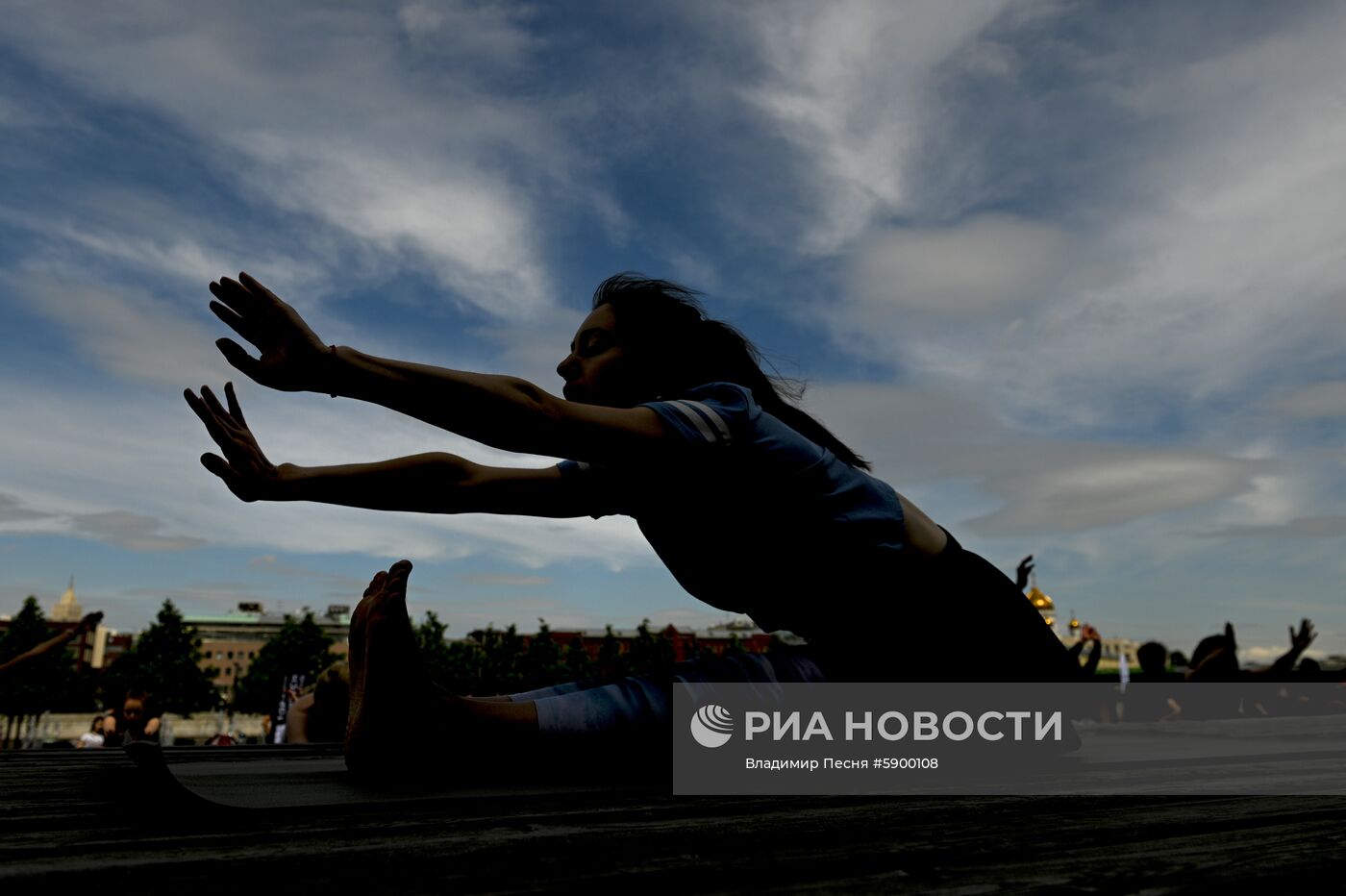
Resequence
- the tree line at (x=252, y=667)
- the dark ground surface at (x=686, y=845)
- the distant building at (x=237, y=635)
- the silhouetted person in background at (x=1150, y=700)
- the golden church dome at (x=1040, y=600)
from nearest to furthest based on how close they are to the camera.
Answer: the dark ground surface at (x=686, y=845) → the silhouetted person in background at (x=1150, y=700) → the golden church dome at (x=1040, y=600) → the tree line at (x=252, y=667) → the distant building at (x=237, y=635)

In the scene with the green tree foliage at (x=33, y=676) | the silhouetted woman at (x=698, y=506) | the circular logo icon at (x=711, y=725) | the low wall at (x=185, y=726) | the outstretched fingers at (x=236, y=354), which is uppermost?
the outstretched fingers at (x=236, y=354)

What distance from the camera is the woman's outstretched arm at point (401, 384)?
1.44 metres

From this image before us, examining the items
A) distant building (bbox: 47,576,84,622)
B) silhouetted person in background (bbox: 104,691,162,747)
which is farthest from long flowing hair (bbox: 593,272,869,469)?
distant building (bbox: 47,576,84,622)

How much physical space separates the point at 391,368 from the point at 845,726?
1.32 meters

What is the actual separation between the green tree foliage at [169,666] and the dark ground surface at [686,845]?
168 ft

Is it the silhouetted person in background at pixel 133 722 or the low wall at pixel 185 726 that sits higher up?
the silhouetted person in background at pixel 133 722

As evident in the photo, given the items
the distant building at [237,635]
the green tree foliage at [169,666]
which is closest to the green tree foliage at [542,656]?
the green tree foliage at [169,666]

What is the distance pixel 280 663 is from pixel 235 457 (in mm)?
54151

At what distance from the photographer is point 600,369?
2.20m

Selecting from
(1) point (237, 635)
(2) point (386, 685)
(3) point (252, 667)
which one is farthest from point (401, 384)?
(1) point (237, 635)

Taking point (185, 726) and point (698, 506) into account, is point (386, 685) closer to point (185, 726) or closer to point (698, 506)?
point (698, 506)

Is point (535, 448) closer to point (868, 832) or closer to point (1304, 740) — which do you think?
point (868, 832)

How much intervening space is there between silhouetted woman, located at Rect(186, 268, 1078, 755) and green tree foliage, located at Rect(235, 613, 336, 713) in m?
52.0

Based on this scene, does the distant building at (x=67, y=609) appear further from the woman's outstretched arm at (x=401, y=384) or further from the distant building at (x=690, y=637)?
the woman's outstretched arm at (x=401, y=384)
